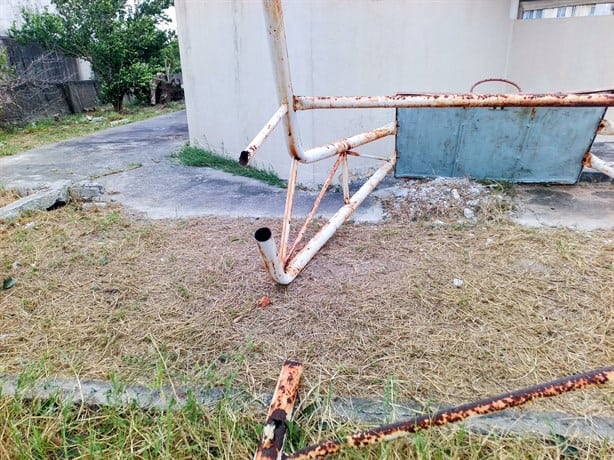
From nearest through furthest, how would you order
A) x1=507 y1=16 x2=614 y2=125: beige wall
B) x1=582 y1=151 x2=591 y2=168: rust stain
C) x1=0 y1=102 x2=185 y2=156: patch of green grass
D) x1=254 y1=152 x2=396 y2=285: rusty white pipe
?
1. x1=254 y1=152 x2=396 y2=285: rusty white pipe
2. x1=582 y1=151 x2=591 y2=168: rust stain
3. x1=507 y1=16 x2=614 y2=125: beige wall
4. x1=0 y1=102 x2=185 y2=156: patch of green grass

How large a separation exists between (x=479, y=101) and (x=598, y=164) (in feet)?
7.44

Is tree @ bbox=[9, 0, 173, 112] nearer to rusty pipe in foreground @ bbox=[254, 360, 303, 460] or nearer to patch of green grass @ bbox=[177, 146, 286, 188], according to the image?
patch of green grass @ bbox=[177, 146, 286, 188]

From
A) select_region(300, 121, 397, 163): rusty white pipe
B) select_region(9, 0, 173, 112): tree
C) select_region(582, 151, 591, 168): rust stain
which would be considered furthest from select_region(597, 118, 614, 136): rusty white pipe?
select_region(9, 0, 173, 112): tree

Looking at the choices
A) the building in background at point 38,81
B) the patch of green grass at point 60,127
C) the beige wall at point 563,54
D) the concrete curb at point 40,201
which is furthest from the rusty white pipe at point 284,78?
the building in background at point 38,81

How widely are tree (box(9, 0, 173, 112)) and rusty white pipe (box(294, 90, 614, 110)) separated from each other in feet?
35.0

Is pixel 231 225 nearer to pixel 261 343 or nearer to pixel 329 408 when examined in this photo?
pixel 261 343

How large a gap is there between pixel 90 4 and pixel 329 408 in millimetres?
12014

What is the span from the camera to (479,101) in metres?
1.61

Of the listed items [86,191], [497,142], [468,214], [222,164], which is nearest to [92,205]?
[86,191]

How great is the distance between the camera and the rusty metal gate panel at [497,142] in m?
3.31

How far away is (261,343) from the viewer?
1.89 m

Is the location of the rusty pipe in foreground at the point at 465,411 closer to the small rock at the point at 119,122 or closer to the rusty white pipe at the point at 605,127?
the rusty white pipe at the point at 605,127

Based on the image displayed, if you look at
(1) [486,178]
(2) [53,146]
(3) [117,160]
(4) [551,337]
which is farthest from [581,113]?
(2) [53,146]

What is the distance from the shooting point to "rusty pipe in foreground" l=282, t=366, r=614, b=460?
1.12 metres
